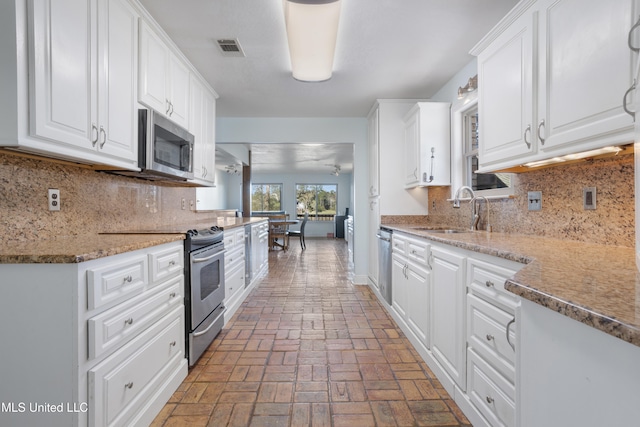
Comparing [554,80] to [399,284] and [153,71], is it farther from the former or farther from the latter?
[153,71]

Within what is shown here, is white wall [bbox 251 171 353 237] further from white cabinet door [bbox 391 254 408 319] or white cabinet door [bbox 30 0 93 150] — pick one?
white cabinet door [bbox 30 0 93 150]

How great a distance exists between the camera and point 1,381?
1076 mm

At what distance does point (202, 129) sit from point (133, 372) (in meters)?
2.40

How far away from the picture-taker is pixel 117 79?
A: 5.92 feet

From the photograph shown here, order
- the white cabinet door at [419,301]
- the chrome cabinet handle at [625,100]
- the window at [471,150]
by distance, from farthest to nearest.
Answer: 1. the window at [471,150]
2. the white cabinet door at [419,301]
3. the chrome cabinet handle at [625,100]

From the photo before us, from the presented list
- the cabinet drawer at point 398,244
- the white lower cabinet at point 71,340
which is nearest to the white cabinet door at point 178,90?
the white lower cabinet at point 71,340

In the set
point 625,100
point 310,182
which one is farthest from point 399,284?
point 310,182

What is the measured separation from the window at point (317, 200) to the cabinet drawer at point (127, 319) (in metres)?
9.39

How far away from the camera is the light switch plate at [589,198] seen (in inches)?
61.2

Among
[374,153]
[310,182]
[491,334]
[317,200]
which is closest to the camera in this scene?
[491,334]

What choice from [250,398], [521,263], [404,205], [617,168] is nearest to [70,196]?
[250,398]

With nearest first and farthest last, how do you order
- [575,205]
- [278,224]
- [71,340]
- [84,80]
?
1. [71,340]
2. [84,80]
3. [575,205]
4. [278,224]

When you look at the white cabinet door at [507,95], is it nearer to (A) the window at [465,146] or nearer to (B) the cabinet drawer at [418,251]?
(B) the cabinet drawer at [418,251]

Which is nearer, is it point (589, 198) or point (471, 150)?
point (589, 198)
